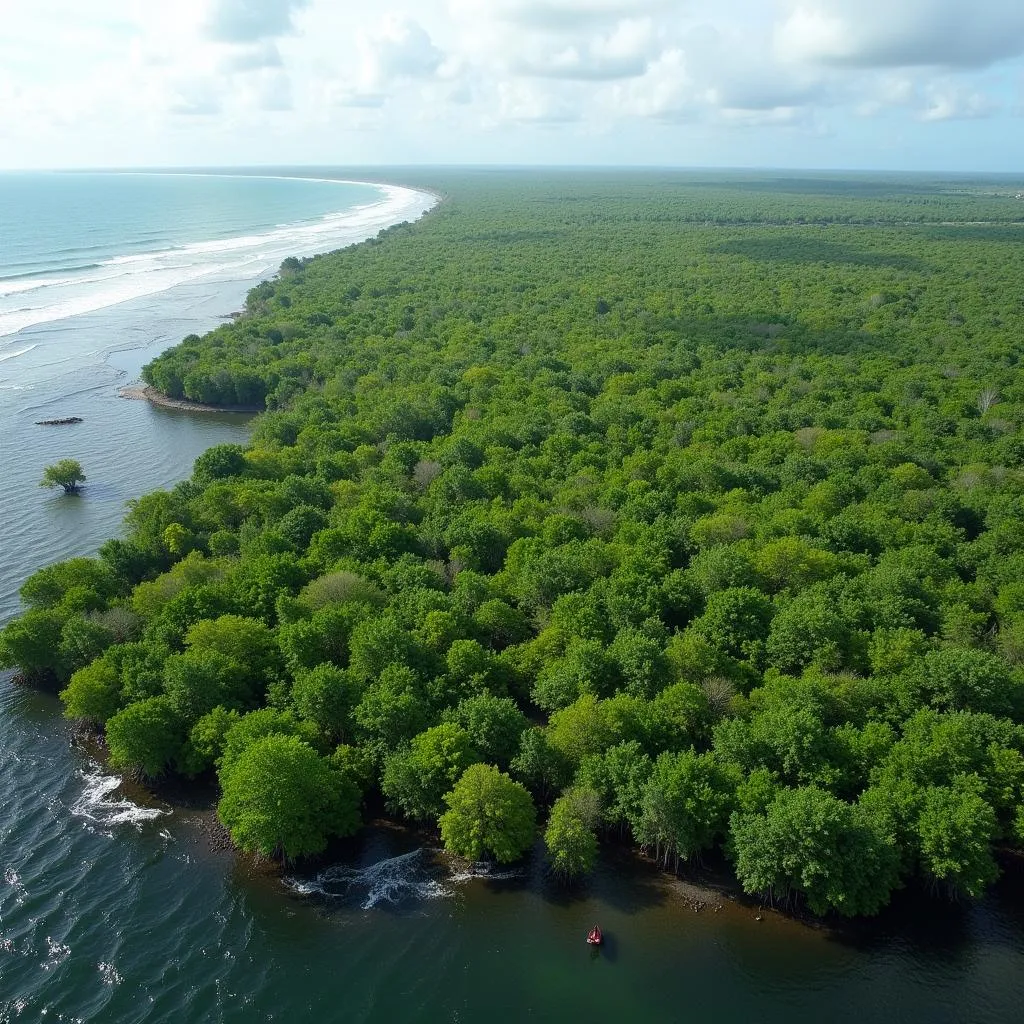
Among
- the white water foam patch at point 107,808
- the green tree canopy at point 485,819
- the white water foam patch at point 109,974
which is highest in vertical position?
the green tree canopy at point 485,819

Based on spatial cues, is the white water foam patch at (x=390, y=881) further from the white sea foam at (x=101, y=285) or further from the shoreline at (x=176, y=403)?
the white sea foam at (x=101, y=285)

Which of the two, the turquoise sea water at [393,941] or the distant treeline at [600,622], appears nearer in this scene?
the turquoise sea water at [393,941]

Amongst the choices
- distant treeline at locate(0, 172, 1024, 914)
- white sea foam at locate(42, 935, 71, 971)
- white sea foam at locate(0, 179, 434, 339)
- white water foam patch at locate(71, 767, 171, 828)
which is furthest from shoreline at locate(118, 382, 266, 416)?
white sea foam at locate(42, 935, 71, 971)

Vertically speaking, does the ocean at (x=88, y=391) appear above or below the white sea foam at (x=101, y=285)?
below

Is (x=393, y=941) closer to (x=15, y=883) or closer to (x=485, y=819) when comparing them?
(x=485, y=819)

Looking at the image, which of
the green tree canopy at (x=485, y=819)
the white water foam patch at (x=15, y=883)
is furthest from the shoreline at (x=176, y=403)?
the green tree canopy at (x=485, y=819)

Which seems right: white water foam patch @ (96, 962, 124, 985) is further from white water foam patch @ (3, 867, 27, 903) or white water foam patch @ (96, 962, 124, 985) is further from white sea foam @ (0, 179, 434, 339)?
white sea foam @ (0, 179, 434, 339)
